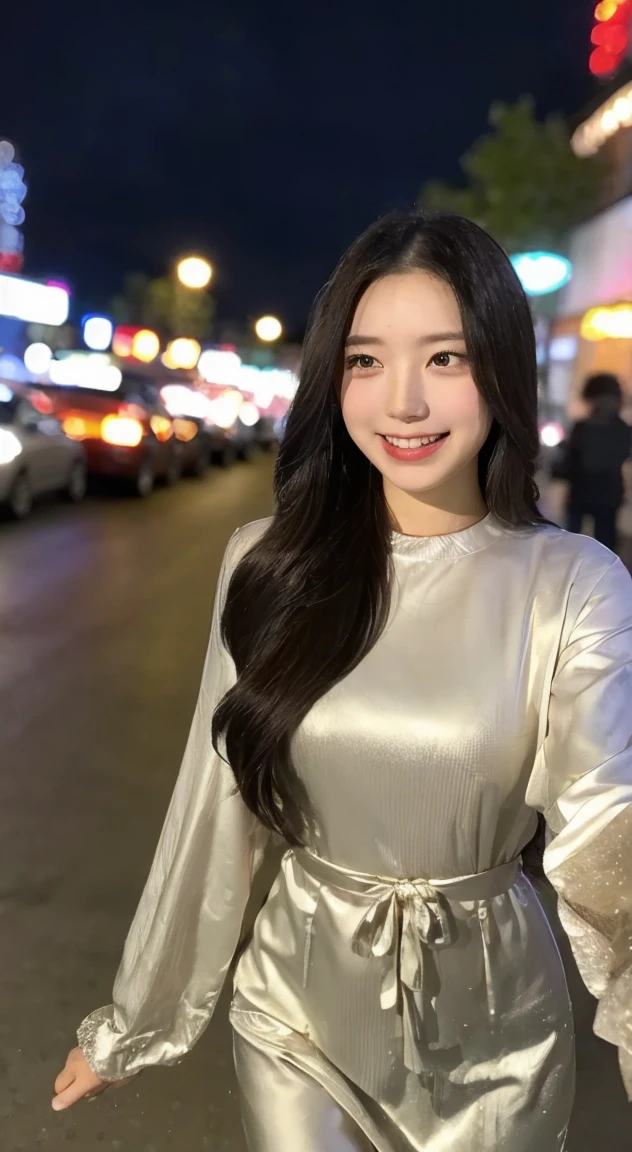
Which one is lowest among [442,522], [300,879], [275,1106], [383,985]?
[275,1106]

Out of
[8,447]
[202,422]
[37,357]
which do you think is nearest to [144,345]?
[37,357]

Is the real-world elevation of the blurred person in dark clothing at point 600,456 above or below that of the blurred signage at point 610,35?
Answer: below

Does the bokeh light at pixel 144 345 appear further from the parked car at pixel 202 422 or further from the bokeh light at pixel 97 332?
the parked car at pixel 202 422

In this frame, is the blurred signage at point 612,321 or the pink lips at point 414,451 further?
the blurred signage at point 612,321

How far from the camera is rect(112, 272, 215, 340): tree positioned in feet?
163

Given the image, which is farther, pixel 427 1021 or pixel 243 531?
pixel 243 531

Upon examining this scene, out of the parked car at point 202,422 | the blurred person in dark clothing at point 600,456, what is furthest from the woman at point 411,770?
the parked car at point 202,422

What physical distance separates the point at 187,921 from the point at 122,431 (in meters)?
12.0

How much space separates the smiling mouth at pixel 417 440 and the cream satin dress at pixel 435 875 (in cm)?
16

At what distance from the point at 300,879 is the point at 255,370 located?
50737mm

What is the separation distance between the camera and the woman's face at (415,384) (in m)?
1.46

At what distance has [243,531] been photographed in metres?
1.79

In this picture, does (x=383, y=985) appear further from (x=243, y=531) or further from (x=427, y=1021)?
(x=243, y=531)

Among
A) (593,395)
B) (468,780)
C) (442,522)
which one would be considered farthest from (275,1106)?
(593,395)
